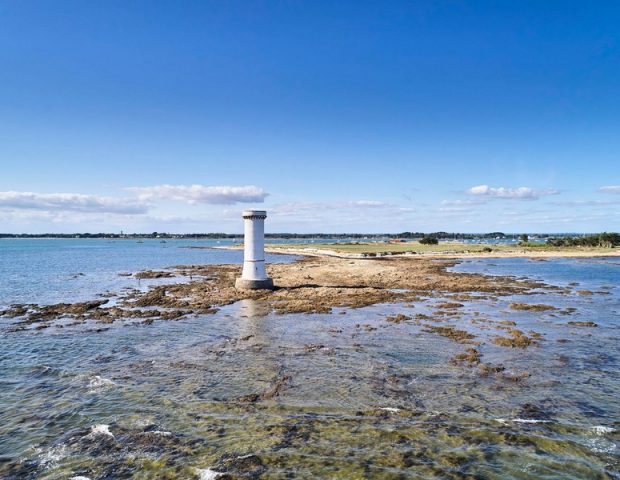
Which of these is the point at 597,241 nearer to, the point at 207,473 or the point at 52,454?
the point at 207,473

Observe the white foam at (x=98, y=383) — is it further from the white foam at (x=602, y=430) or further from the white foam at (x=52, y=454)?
the white foam at (x=602, y=430)

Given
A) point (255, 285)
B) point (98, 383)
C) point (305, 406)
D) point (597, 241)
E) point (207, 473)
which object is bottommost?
point (98, 383)

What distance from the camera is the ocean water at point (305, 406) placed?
33.0 feet

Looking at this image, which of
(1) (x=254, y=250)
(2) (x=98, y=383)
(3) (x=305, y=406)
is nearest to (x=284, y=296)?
(1) (x=254, y=250)

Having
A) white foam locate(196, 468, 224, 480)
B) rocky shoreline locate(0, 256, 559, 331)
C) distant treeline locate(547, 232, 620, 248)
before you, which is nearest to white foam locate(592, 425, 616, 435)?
white foam locate(196, 468, 224, 480)

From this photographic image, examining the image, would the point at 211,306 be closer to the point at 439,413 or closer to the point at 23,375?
the point at 23,375

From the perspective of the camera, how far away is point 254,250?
36969 millimetres

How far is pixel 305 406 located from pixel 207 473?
408 cm

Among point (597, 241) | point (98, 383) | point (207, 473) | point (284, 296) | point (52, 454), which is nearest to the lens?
point (207, 473)

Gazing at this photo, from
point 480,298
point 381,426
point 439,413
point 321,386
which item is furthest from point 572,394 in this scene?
point 480,298

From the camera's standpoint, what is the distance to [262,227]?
37500mm

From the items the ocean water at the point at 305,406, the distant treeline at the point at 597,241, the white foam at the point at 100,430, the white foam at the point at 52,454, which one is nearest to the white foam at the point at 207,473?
the ocean water at the point at 305,406

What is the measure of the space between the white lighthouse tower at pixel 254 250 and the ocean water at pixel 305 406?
1398 centimetres

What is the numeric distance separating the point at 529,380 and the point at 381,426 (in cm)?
676
